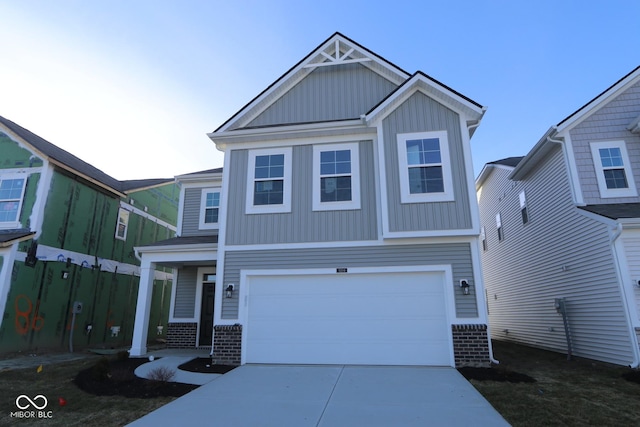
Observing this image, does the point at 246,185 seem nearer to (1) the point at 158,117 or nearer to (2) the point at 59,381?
(1) the point at 158,117

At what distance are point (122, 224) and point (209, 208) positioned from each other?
5871 millimetres

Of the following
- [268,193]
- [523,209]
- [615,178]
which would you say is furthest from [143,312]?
[615,178]

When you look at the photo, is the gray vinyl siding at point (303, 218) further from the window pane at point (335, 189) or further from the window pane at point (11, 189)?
the window pane at point (11, 189)

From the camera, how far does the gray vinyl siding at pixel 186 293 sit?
38.8 ft

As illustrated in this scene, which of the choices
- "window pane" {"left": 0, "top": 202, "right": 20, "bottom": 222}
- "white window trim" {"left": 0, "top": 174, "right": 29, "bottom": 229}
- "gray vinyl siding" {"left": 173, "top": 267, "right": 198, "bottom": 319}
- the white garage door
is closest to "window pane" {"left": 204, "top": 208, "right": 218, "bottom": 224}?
"gray vinyl siding" {"left": 173, "top": 267, "right": 198, "bottom": 319}

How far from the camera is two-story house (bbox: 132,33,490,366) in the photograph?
8078 mm

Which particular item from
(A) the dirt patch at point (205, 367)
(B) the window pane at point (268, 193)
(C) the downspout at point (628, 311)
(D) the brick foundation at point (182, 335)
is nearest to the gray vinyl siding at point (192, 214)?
(D) the brick foundation at point (182, 335)

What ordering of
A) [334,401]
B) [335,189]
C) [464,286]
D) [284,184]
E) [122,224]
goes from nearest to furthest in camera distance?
[334,401], [464,286], [335,189], [284,184], [122,224]

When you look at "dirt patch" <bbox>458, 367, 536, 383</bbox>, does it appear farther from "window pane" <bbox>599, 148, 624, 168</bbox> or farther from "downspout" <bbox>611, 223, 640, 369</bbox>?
"window pane" <bbox>599, 148, 624, 168</bbox>

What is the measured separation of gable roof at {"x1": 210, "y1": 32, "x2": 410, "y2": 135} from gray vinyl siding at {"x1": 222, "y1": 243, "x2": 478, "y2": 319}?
381cm

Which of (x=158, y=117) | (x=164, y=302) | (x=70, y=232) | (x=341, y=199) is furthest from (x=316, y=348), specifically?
(x=164, y=302)

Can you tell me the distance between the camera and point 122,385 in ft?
21.6

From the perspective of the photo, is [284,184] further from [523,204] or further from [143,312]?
[523,204]

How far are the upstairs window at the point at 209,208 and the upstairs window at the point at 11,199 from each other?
604cm
